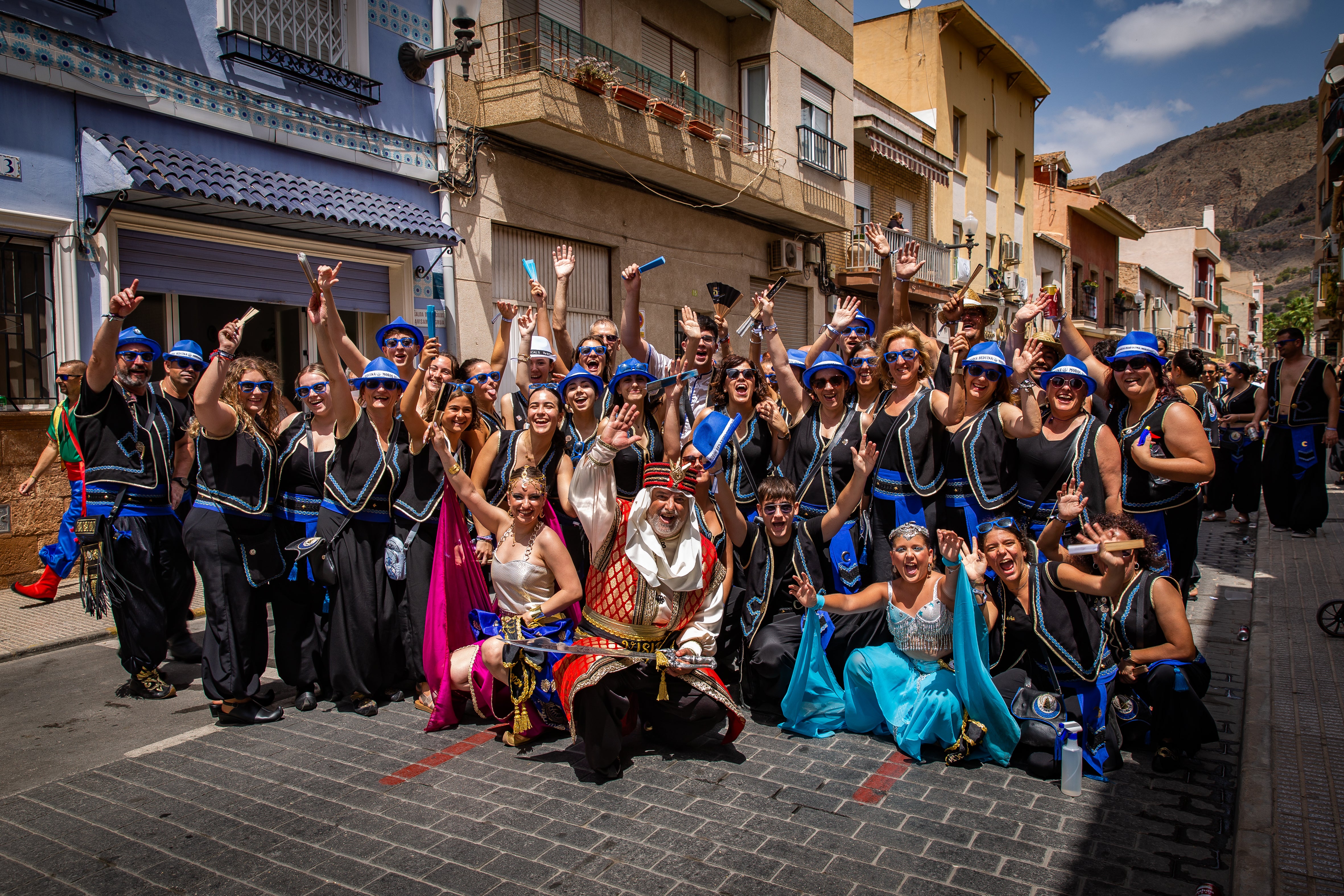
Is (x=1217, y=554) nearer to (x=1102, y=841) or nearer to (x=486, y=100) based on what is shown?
(x=1102, y=841)

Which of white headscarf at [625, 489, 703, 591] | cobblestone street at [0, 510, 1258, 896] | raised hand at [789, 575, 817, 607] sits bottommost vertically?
cobblestone street at [0, 510, 1258, 896]

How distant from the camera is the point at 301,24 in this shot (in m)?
9.08

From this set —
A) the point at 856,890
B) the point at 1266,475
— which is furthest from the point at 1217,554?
the point at 856,890

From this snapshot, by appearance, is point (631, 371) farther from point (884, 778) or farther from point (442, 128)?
point (442, 128)

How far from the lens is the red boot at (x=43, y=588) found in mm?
6648

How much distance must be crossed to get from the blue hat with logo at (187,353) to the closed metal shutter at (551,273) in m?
5.65

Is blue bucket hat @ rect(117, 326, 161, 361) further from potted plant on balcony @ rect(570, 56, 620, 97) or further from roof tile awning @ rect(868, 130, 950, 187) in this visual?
roof tile awning @ rect(868, 130, 950, 187)

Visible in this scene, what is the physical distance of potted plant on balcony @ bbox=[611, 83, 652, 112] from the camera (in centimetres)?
1120

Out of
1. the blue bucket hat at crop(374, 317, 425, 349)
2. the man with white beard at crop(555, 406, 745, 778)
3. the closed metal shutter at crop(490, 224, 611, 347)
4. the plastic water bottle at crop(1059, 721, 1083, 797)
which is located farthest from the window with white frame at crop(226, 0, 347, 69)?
the plastic water bottle at crop(1059, 721, 1083, 797)

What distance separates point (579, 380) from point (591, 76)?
698 cm

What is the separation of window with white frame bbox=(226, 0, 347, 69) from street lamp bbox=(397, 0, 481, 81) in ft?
2.08

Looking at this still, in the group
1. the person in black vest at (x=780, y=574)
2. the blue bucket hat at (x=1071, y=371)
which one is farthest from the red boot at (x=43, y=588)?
the blue bucket hat at (x=1071, y=371)

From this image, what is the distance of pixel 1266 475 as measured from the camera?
916cm

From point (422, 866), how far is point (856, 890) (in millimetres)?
1509
